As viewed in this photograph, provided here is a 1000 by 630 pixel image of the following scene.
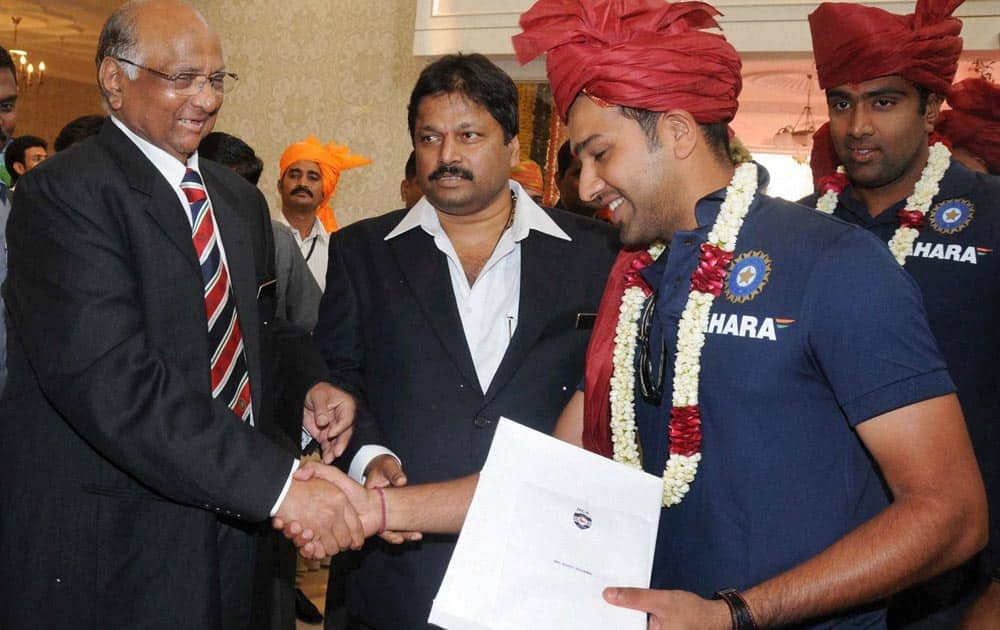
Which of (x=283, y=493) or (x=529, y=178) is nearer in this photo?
(x=283, y=493)

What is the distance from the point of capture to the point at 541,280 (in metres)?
2.32

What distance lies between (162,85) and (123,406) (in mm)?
766

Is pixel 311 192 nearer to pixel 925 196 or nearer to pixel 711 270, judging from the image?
pixel 925 196

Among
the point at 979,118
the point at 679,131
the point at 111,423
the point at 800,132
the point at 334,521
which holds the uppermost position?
the point at 800,132

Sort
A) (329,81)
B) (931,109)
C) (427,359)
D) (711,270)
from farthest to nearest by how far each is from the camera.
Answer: (329,81) → (931,109) → (427,359) → (711,270)

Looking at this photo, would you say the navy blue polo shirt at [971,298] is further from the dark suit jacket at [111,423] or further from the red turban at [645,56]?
the dark suit jacket at [111,423]

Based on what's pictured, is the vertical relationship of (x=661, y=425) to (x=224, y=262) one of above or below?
below

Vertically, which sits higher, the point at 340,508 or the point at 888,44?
the point at 888,44

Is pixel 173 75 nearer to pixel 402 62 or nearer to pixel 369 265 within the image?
pixel 369 265

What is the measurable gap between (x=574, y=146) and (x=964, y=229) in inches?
49.0

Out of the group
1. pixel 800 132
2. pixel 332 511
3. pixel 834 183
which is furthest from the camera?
pixel 800 132

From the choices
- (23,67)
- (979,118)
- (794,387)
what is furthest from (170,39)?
(23,67)

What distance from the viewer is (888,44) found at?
8.13ft

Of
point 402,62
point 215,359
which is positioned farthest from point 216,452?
point 402,62
